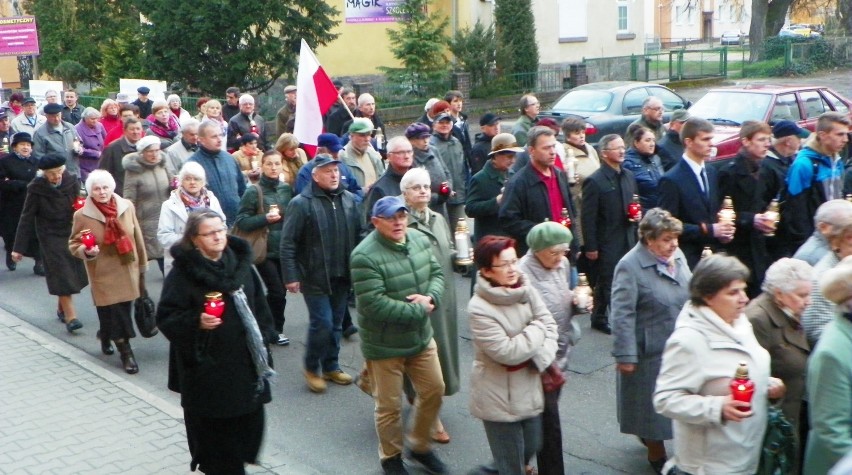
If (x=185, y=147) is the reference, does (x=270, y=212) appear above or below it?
below

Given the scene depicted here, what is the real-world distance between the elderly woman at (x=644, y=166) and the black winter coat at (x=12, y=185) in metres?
7.26

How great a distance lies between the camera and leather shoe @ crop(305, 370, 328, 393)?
7656mm

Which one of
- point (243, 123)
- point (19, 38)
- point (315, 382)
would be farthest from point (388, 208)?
point (19, 38)

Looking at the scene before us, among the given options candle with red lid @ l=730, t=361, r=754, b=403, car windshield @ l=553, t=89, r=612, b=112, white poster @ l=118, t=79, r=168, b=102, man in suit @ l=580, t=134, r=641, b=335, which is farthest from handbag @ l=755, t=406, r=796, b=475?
white poster @ l=118, t=79, r=168, b=102

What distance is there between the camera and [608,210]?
8219 millimetres

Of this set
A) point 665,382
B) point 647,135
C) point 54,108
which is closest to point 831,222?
point 665,382

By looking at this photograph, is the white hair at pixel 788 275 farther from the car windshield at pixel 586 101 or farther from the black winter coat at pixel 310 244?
the car windshield at pixel 586 101

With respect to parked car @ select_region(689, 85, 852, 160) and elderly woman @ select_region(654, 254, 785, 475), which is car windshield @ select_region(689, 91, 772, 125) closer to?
parked car @ select_region(689, 85, 852, 160)

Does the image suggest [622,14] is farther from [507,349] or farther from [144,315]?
[507,349]

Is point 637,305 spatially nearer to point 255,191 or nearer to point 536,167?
point 536,167

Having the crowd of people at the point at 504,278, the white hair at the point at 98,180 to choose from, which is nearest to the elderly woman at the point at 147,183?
the crowd of people at the point at 504,278

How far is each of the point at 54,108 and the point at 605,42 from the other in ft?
92.1

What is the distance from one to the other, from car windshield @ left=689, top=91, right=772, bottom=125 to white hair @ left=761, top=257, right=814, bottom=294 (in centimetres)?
1134

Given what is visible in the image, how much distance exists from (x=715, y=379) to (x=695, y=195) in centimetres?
316
